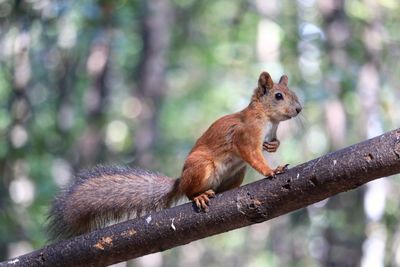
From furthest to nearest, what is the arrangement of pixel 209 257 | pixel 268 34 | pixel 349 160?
pixel 209 257
pixel 268 34
pixel 349 160

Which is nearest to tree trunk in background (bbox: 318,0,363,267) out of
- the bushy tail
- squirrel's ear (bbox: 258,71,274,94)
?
squirrel's ear (bbox: 258,71,274,94)

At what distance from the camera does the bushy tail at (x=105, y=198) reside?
450 cm

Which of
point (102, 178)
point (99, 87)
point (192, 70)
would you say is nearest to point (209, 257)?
point (192, 70)

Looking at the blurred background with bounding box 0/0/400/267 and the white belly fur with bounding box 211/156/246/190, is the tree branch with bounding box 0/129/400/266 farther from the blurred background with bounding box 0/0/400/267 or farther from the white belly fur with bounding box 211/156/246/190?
the blurred background with bounding box 0/0/400/267

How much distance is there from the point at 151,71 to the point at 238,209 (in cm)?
790

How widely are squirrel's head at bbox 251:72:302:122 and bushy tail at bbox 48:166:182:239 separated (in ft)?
2.53

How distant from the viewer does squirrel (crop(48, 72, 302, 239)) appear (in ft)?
14.8

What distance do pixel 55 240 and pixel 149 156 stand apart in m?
6.15

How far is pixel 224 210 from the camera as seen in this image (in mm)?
3691

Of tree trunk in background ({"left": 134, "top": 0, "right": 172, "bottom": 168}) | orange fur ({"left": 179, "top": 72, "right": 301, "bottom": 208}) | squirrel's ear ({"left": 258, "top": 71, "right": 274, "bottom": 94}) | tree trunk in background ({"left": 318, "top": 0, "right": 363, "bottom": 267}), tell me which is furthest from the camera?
tree trunk in background ({"left": 134, "top": 0, "right": 172, "bottom": 168})

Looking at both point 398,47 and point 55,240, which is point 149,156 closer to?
point 398,47

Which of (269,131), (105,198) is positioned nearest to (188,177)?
(105,198)

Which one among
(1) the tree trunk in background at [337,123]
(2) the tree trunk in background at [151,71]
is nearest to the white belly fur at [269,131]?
(1) the tree trunk in background at [337,123]

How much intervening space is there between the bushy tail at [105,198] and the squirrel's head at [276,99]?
2.53 feet
